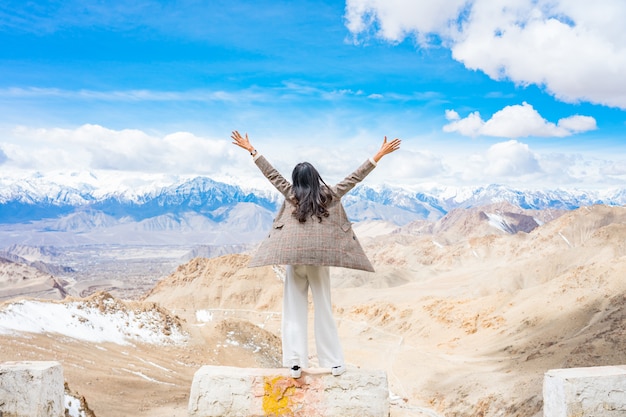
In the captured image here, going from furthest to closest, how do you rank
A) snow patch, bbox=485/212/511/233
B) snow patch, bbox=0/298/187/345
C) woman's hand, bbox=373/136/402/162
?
snow patch, bbox=485/212/511/233 → snow patch, bbox=0/298/187/345 → woman's hand, bbox=373/136/402/162

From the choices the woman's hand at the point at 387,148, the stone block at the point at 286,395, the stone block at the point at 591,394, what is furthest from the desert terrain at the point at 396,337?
the stone block at the point at 591,394

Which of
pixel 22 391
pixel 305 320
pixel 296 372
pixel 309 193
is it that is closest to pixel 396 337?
pixel 305 320

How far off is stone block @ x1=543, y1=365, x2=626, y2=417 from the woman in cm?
186

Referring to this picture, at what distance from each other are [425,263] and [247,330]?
66.3 metres

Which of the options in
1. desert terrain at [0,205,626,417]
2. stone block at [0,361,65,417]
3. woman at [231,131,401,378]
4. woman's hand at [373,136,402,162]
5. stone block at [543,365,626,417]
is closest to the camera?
stone block at [543,365,626,417]

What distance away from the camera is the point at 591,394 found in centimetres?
430

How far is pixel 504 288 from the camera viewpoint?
4741 centimetres

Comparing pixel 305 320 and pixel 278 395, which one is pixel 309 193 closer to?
pixel 305 320

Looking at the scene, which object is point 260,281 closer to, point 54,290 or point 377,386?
point 377,386

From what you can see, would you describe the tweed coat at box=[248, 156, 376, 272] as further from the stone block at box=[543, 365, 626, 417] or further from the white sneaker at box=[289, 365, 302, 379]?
the stone block at box=[543, 365, 626, 417]

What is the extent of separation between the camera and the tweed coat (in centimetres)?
468

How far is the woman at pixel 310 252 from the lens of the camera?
4707 millimetres

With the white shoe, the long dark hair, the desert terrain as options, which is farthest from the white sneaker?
the desert terrain

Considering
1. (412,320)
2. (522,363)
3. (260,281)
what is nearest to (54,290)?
(260,281)
